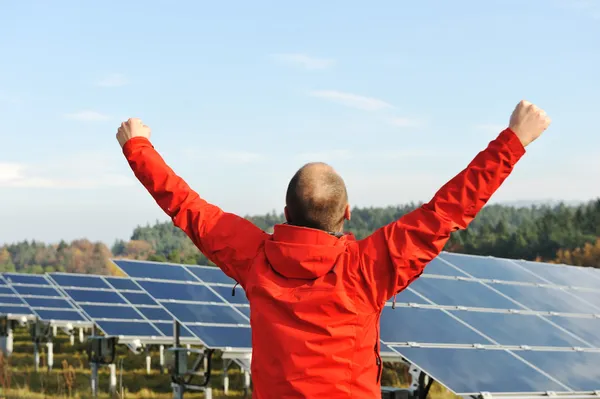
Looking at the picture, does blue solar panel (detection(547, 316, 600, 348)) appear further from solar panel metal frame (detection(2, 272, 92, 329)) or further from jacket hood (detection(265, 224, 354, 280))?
solar panel metal frame (detection(2, 272, 92, 329))

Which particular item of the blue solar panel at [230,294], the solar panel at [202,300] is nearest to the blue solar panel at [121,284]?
the solar panel at [202,300]

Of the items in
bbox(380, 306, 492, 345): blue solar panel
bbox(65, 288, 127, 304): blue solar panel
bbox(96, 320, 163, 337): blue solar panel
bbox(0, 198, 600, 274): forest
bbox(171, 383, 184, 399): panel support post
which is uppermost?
bbox(0, 198, 600, 274): forest

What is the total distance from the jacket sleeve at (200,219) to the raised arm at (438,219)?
19.6 inches

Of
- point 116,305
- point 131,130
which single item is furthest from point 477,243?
point 131,130

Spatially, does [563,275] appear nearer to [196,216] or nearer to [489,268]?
[489,268]

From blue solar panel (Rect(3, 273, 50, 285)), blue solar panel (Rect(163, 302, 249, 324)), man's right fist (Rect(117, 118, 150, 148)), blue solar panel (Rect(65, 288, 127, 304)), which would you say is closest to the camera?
man's right fist (Rect(117, 118, 150, 148))

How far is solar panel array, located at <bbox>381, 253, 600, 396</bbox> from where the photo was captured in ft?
25.9

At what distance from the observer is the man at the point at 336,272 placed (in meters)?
3.16

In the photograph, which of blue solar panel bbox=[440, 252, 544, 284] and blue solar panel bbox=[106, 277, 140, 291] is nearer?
blue solar panel bbox=[440, 252, 544, 284]

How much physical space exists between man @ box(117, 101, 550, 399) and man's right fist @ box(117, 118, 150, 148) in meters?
0.80

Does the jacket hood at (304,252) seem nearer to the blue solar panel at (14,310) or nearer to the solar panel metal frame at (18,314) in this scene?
the solar panel metal frame at (18,314)

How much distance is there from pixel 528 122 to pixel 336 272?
0.89m

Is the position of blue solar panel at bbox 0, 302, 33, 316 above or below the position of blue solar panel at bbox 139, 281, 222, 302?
below

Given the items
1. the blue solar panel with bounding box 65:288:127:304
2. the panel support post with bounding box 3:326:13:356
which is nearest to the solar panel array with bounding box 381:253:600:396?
the blue solar panel with bounding box 65:288:127:304
